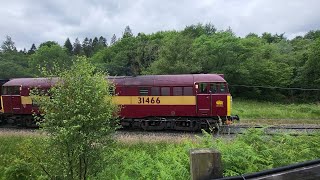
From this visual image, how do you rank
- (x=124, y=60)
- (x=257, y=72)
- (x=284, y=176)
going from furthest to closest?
1. (x=124, y=60)
2. (x=257, y=72)
3. (x=284, y=176)

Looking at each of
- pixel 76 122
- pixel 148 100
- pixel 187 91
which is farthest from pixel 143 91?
pixel 76 122

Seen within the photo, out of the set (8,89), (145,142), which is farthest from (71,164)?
(8,89)

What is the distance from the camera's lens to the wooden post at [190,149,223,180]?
2680 millimetres

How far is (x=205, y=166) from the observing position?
2691 millimetres

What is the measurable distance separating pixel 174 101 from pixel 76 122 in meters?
12.0

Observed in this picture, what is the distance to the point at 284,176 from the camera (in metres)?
2.60

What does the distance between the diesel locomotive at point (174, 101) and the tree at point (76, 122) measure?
10049mm

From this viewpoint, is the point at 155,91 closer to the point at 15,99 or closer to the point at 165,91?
the point at 165,91

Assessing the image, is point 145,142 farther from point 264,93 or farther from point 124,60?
point 124,60

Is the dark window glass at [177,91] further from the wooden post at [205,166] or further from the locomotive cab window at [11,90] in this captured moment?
the wooden post at [205,166]

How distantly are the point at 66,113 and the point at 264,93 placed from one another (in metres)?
45.2

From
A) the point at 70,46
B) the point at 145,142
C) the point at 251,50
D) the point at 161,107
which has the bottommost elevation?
the point at 145,142

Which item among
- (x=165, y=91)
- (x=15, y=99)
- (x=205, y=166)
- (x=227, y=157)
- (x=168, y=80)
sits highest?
(x=168, y=80)

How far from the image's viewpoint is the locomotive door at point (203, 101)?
21.9m
